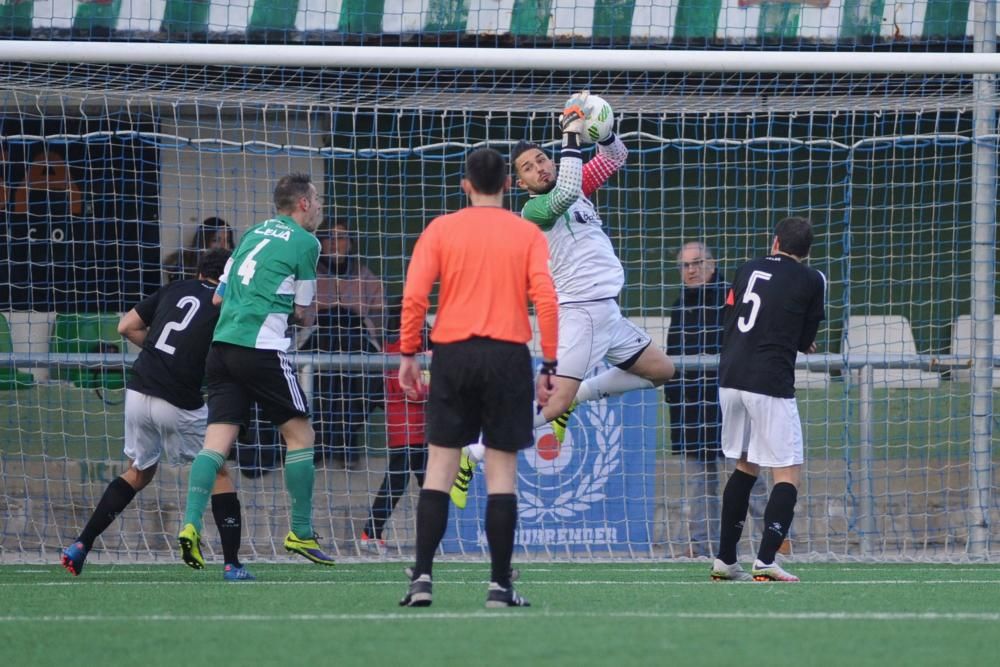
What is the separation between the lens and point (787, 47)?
11047 millimetres

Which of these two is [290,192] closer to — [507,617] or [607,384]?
[607,384]

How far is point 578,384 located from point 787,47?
4.28 m

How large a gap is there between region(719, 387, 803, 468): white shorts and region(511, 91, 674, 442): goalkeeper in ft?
2.21

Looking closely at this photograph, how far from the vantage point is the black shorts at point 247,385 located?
7430 mm

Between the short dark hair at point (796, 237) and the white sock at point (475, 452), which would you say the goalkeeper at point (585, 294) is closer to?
the white sock at point (475, 452)

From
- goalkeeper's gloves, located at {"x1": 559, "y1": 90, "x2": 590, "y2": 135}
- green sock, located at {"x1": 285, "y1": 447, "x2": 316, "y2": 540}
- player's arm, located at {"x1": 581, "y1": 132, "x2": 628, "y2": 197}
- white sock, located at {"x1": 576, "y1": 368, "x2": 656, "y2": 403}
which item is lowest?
green sock, located at {"x1": 285, "y1": 447, "x2": 316, "y2": 540}

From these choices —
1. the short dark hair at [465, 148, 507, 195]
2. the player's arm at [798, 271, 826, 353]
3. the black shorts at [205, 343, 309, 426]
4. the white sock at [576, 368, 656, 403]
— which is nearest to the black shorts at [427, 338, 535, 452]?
the short dark hair at [465, 148, 507, 195]

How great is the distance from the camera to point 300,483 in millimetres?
7629

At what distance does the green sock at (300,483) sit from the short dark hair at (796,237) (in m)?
2.61

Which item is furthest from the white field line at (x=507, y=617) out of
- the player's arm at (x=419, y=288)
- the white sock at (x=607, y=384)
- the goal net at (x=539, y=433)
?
the goal net at (x=539, y=433)

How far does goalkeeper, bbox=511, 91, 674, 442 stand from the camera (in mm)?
7676

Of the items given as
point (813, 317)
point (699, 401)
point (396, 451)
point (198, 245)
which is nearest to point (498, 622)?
point (813, 317)

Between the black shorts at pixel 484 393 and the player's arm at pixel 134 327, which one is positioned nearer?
the black shorts at pixel 484 393

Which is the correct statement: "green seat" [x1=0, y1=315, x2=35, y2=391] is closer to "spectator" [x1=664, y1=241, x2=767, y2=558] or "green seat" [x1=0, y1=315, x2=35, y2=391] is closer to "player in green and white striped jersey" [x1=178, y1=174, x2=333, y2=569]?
"player in green and white striped jersey" [x1=178, y1=174, x2=333, y2=569]
